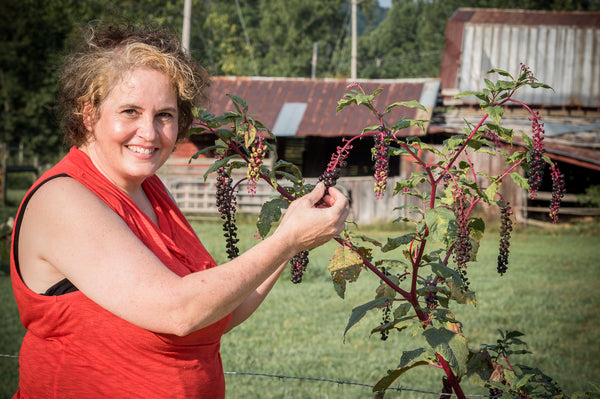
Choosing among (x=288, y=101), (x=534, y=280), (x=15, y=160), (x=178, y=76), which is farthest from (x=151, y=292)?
(x=15, y=160)

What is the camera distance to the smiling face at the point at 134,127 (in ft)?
5.92

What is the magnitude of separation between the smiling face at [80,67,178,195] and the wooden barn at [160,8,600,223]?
1161cm

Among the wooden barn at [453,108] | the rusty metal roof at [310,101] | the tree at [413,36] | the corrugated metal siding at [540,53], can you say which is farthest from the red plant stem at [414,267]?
the tree at [413,36]

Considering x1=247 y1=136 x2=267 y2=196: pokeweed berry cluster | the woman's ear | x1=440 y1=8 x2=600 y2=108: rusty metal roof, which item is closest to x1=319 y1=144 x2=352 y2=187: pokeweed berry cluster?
x1=247 y1=136 x2=267 y2=196: pokeweed berry cluster

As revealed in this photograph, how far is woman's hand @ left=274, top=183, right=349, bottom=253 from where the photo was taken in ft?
5.51

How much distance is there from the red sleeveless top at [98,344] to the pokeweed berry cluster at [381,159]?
0.66 metres

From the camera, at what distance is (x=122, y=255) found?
157 cm

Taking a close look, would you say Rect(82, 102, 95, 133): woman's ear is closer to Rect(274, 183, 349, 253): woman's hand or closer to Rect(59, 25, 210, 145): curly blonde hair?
Rect(59, 25, 210, 145): curly blonde hair

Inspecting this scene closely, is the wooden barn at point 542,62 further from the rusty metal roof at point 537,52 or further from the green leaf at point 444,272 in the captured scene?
the green leaf at point 444,272

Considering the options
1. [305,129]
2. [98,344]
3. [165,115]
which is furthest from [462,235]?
[305,129]

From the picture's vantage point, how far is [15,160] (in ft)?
99.9

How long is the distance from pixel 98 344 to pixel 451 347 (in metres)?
1.13

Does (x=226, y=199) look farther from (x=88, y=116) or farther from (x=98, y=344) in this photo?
(x=98, y=344)

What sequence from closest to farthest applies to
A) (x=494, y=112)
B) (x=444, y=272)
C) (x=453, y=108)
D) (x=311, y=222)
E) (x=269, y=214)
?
(x=311, y=222), (x=494, y=112), (x=269, y=214), (x=444, y=272), (x=453, y=108)
